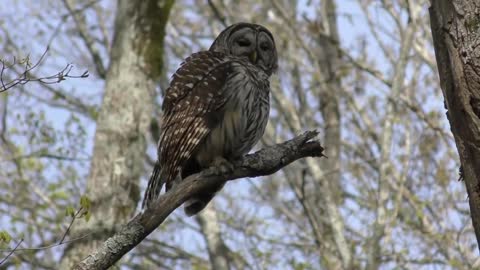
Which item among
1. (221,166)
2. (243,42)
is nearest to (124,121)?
(243,42)

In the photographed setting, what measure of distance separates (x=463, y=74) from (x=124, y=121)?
4.27 metres

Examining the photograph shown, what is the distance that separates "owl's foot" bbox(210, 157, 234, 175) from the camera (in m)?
4.50

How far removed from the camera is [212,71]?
5.41 meters

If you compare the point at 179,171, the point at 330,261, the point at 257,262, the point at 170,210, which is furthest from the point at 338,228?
the point at 170,210

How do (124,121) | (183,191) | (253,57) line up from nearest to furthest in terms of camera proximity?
(183,191) → (253,57) → (124,121)

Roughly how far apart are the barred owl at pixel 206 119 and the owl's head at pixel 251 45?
52 centimetres

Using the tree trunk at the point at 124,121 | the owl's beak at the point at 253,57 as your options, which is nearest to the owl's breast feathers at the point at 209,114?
the owl's beak at the point at 253,57

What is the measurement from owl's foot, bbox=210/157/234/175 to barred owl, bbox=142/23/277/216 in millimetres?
15

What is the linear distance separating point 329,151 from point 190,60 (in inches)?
303

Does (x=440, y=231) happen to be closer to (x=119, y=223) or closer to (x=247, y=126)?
(x=119, y=223)

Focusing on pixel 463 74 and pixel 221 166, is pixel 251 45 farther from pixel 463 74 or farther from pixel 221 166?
pixel 463 74

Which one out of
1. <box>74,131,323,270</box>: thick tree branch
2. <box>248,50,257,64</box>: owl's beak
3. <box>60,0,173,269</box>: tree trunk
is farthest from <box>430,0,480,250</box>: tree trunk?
<box>60,0,173,269</box>: tree trunk

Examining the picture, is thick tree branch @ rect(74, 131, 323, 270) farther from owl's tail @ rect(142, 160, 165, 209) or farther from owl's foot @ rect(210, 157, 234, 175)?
owl's tail @ rect(142, 160, 165, 209)

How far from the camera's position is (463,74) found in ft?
11.1
